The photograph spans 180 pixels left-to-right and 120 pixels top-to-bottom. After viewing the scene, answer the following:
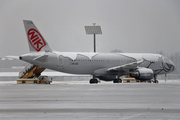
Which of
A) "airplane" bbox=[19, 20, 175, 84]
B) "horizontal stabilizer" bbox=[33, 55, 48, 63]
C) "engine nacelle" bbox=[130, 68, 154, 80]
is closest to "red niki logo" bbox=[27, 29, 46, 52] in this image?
"airplane" bbox=[19, 20, 175, 84]

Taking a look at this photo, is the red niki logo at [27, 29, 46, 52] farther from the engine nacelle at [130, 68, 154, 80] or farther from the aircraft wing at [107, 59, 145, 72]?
the engine nacelle at [130, 68, 154, 80]

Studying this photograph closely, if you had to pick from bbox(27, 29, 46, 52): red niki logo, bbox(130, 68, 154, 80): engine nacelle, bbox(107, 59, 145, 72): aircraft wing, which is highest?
bbox(27, 29, 46, 52): red niki logo

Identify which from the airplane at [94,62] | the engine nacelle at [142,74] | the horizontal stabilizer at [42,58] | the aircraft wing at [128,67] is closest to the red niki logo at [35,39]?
the airplane at [94,62]

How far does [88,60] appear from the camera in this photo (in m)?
40.1

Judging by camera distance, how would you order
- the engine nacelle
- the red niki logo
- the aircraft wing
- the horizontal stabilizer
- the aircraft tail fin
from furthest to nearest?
the aircraft wing → the engine nacelle → the red niki logo → the aircraft tail fin → the horizontal stabilizer

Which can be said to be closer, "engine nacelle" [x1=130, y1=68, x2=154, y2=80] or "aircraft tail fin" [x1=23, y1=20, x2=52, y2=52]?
"aircraft tail fin" [x1=23, y1=20, x2=52, y2=52]

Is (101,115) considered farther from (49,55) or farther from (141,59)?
(141,59)

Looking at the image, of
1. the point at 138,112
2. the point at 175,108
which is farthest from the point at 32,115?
the point at 175,108

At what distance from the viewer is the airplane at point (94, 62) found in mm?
37844

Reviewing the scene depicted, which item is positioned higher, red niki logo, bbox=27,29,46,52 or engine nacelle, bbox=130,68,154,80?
red niki logo, bbox=27,29,46,52

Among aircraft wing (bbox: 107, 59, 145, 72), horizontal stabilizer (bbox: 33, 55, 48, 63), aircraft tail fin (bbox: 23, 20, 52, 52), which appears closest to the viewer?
horizontal stabilizer (bbox: 33, 55, 48, 63)

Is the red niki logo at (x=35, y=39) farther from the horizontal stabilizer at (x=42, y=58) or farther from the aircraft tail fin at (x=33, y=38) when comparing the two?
the horizontal stabilizer at (x=42, y=58)

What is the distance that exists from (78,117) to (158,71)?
35940 mm

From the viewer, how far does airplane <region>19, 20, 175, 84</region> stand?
37.8 m
